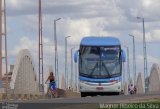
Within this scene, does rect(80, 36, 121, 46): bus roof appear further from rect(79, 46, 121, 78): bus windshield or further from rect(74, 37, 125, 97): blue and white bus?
rect(79, 46, 121, 78): bus windshield

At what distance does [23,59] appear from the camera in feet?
273

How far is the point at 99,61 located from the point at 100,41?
1.44 meters

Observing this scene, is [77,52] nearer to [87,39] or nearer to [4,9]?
[87,39]

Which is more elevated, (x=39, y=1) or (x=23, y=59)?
(x=39, y=1)

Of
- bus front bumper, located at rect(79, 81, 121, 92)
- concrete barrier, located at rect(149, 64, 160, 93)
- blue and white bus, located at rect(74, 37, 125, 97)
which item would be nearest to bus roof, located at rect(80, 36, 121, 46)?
blue and white bus, located at rect(74, 37, 125, 97)

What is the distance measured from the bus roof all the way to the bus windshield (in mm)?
292

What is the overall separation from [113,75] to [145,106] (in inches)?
1008

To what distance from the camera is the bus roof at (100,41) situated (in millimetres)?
42719

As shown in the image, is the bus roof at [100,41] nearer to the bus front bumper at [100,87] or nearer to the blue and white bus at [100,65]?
the blue and white bus at [100,65]

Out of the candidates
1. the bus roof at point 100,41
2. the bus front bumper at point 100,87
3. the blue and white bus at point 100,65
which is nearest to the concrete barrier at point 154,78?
the bus roof at point 100,41

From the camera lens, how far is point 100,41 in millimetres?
43219

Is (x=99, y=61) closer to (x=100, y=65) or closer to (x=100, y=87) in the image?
(x=100, y=65)

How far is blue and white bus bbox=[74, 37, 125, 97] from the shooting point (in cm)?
4266

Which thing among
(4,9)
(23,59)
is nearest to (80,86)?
(4,9)
